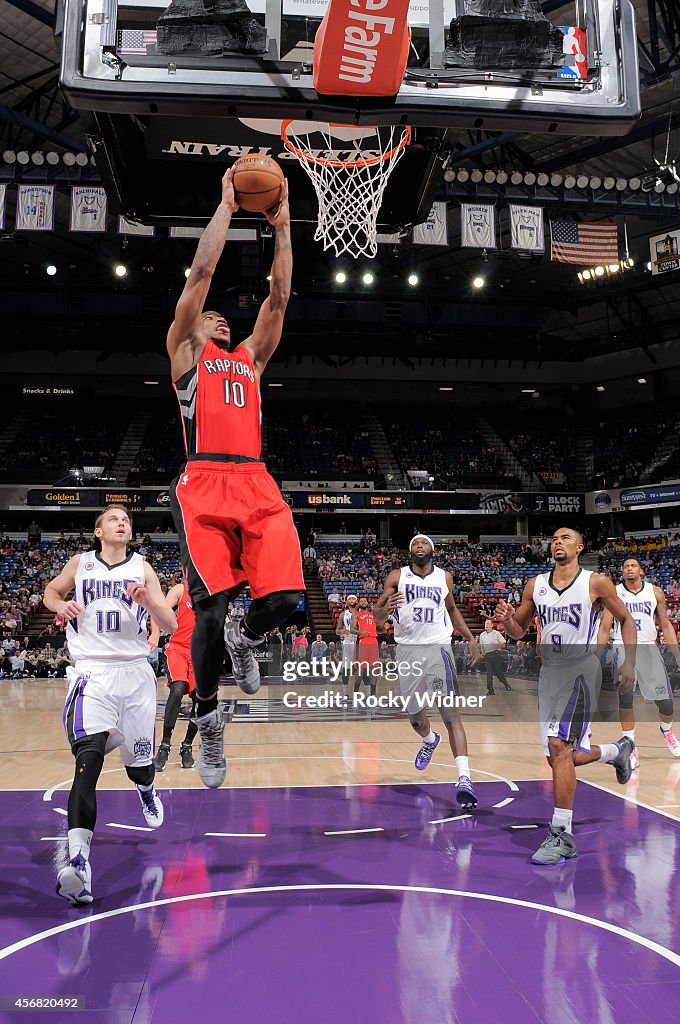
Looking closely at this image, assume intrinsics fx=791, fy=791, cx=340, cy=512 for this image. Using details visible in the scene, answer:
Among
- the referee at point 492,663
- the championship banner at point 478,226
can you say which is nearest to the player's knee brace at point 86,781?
the referee at point 492,663

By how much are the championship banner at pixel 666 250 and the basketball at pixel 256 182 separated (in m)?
16.2

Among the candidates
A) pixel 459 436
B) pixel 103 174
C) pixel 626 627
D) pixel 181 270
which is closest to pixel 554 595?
pixel 626 627

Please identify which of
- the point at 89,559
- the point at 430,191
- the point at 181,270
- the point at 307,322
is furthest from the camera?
the point at 307,322

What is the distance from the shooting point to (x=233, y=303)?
29.5m

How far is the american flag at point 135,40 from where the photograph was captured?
390cm

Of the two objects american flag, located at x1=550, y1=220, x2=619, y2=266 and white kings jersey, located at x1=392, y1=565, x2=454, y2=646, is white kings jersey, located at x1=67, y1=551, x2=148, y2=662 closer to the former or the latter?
white kings jersey, located at x1=392, y1=565, x2=454, y2=646

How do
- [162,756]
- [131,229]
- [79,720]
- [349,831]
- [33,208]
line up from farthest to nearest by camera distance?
1. [131,229]
2. [33,208]
3. [162,756]
4. [349,831]
5. [79,720]

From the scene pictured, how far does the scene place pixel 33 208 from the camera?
1530 centimetres

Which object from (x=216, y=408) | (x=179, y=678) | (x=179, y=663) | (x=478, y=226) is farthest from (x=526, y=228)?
(x=216, y=408)

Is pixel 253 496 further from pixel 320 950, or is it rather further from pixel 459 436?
pixel 459 436

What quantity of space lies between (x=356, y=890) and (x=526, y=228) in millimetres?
14403

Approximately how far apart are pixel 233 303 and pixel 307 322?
2.86 metres

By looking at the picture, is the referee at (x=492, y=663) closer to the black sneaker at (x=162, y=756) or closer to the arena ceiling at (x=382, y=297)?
the black sneaker at (x=162, y=756)

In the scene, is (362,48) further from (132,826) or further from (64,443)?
(64,443)
